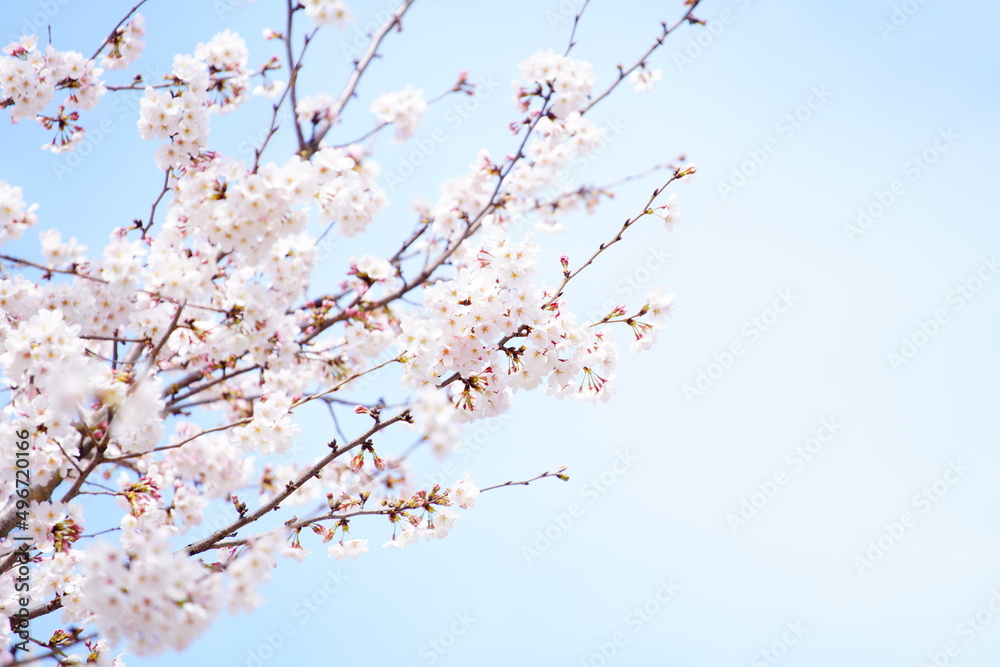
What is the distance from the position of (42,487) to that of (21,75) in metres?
2.95

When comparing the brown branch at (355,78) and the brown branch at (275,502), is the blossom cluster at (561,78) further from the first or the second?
the brown branch at (275,502)

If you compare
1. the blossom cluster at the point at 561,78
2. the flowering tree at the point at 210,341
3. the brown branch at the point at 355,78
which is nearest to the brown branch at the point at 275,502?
the flowering tree at the point at 210,341

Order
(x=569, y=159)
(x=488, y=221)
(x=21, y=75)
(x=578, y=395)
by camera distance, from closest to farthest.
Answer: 1. (x=578, y=395)
2. (x=21, y=75)
3. (x=488, y=221)
4. (x=569, y=159)

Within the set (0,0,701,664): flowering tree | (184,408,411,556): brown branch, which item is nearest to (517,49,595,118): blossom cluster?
(0,0,701,664): flowering tree

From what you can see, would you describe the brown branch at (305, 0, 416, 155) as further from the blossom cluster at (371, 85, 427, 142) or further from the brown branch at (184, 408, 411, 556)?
the brown branch at (184, 408, 411, 556)

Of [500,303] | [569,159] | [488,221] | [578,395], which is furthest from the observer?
[569,159]

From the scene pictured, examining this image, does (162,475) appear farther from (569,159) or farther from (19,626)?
(569,159)

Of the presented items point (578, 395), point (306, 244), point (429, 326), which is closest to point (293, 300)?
point (306, 244)

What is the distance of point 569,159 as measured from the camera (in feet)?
23.1

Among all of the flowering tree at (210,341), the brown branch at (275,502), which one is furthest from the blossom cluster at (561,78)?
the brown branch at (275,502)

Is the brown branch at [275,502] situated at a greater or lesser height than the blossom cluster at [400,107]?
lesser

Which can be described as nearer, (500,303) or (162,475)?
(500,303)

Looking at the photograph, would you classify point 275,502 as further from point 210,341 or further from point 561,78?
point 561,78

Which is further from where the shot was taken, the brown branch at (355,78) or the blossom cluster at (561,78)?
the blossom cluster at (561,78)
